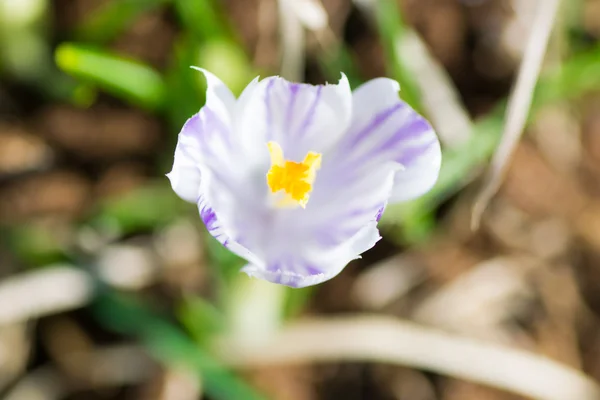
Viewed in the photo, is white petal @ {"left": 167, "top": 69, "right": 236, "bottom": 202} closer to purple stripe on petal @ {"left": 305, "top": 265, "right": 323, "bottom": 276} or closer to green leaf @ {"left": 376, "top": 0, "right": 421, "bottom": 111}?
purple stripe on petal @ {"left": 305, "top": 265, "right": 323, "bottom": 276}

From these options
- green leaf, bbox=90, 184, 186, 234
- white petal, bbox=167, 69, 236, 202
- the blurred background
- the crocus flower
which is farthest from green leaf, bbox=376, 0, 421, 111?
green leaf, bbox=90, 184, 186, 234

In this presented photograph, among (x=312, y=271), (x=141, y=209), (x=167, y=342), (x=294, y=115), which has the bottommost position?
(x=167, y=342)

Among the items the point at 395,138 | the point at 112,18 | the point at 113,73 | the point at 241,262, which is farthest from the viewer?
the point at 112,18

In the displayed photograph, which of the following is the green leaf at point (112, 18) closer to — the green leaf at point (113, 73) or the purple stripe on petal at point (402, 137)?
the green leaf at point (113, 73)

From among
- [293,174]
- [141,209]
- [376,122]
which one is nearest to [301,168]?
[293,174]

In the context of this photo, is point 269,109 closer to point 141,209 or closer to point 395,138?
point 395,138

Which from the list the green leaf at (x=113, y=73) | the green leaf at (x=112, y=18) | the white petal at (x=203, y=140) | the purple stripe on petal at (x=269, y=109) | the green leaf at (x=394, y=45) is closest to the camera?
the white petal at (x=203, y=140)

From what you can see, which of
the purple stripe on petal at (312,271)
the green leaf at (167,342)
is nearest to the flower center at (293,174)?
the purple stripe on petal at (312,271)
